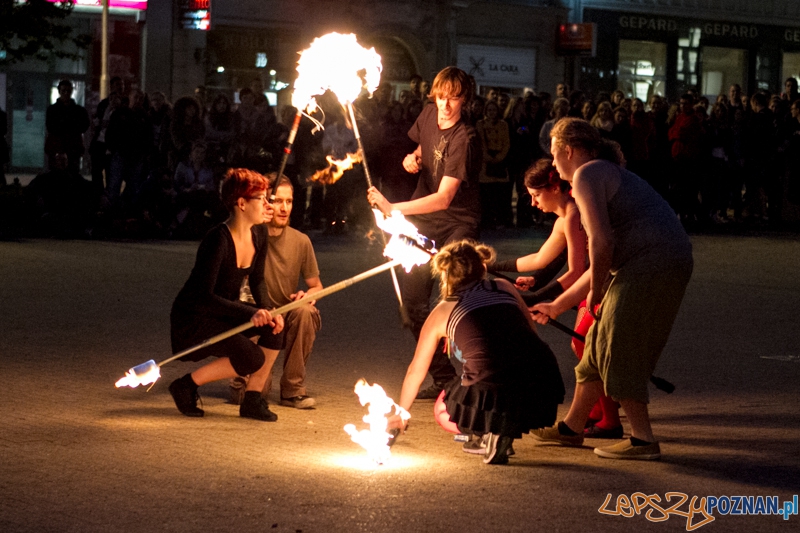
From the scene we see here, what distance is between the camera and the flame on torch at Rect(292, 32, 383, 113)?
7121mm

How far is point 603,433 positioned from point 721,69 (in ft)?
110

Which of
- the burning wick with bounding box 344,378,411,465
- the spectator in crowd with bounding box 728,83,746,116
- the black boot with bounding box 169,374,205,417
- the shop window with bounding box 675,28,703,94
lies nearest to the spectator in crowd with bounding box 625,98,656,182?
the spectator in crowd with bounding box 728,83,746,116

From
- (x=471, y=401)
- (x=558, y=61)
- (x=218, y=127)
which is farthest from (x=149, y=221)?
(x=558, y=61)

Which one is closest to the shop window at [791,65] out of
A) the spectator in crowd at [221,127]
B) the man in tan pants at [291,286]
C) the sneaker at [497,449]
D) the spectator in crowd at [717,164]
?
the spectator in crowd at [717,164]

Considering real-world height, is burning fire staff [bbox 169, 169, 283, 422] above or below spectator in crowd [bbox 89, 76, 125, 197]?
below

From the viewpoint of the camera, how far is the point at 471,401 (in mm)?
6070

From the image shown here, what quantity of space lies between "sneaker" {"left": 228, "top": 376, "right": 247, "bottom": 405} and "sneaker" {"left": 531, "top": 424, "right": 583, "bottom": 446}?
1.83m

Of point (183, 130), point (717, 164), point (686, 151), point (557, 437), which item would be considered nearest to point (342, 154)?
point (183, 130)

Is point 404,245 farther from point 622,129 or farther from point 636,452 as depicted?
point 622,129

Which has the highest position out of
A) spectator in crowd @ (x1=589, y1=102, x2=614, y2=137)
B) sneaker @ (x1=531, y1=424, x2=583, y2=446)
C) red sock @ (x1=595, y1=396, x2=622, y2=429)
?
spectator in crowd @ (x1=589, y1=102, x2=614, y2=137)

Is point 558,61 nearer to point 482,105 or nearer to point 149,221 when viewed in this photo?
point 482,105

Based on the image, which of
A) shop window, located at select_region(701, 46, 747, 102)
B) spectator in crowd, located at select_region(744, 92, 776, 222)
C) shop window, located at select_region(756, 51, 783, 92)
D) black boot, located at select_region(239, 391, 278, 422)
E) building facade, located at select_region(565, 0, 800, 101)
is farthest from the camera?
shop window, located at select_region(756, 51, 783, 92)

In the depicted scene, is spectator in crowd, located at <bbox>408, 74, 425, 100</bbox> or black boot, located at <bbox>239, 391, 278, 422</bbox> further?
spectator in crowd, located at <bbox>408, 74, 425, 100</bbox>

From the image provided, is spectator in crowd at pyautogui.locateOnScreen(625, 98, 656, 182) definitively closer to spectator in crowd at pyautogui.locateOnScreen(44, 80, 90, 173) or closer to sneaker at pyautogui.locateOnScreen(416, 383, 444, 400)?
spectator in crowd at pyautogui.locateOnScreen(44, 80, 90, 173)
